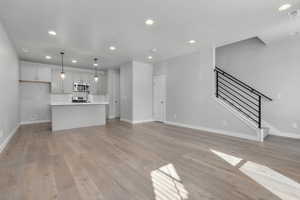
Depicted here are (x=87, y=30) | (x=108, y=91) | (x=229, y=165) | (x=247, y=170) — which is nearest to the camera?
(x=247, y=170)

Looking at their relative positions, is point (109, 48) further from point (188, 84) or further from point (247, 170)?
point (247, 170)

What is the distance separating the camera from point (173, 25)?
3240mm

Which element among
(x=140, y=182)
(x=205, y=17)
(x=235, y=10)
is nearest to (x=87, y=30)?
(x=205, y=17)

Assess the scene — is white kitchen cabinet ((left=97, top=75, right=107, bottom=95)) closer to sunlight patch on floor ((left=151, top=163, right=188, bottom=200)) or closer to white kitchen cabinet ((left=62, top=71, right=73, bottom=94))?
white kitchen cabinet ((left=62, top=71, right=73, bottom=94))

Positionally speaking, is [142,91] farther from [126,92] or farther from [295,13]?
[295,13]

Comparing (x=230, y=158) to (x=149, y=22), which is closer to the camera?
(x=230, y=158)

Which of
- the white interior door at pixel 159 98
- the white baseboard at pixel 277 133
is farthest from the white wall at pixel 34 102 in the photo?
the white baseboard at pixel 277 133

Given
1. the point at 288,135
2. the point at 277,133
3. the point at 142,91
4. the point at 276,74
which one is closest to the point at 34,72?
the point at 142,91

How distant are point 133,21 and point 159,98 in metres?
4.19

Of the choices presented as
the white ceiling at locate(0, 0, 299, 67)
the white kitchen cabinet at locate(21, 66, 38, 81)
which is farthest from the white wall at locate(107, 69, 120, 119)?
the white ceiling at locate(0, 0, 299, 67)

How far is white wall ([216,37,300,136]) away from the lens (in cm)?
410

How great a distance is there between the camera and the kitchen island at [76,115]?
5.05 meters

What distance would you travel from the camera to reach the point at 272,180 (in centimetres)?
197

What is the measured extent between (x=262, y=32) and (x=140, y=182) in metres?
4.52
